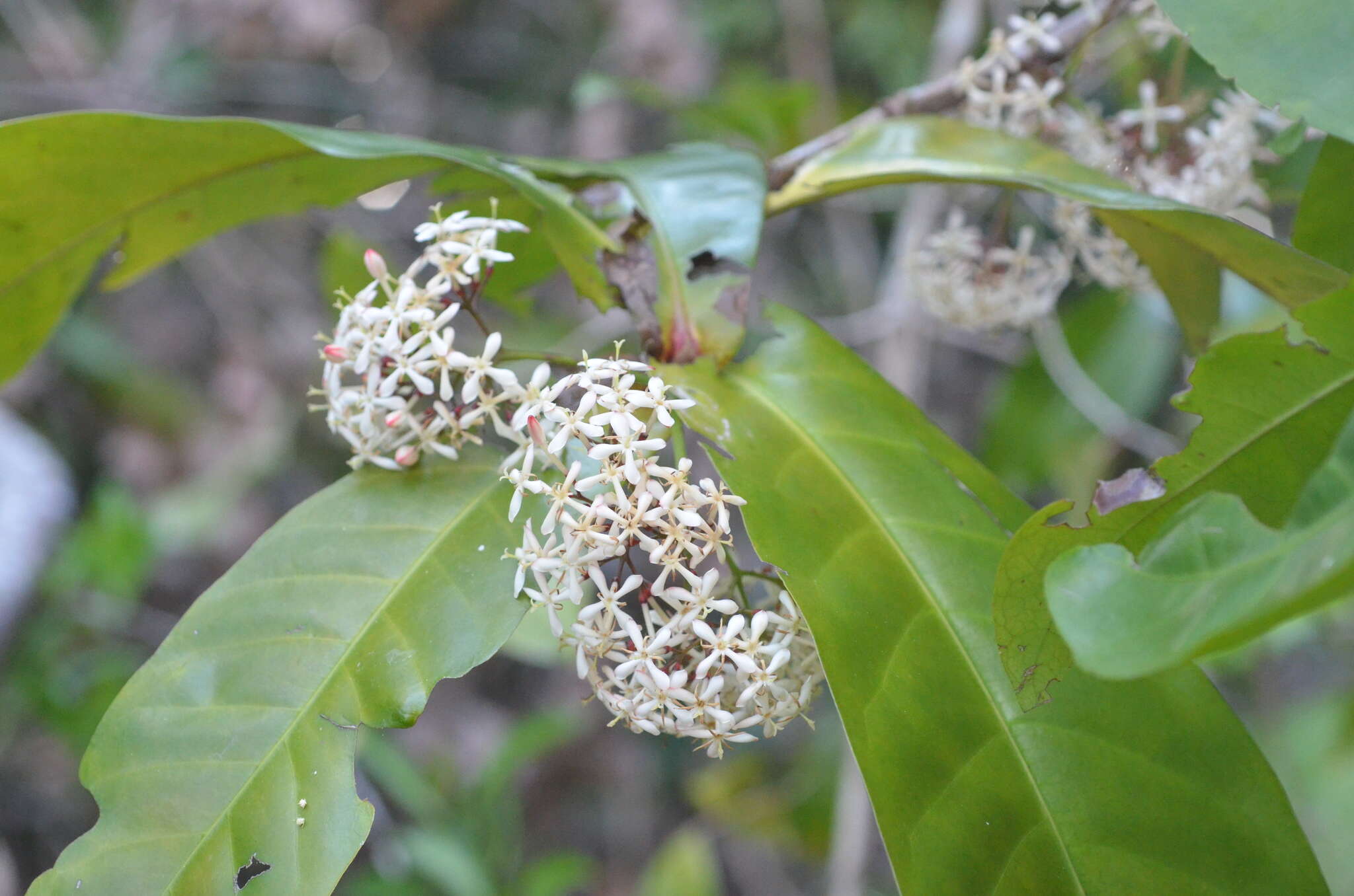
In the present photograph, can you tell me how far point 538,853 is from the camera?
3633mm

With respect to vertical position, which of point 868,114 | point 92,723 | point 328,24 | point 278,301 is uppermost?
point 868,114

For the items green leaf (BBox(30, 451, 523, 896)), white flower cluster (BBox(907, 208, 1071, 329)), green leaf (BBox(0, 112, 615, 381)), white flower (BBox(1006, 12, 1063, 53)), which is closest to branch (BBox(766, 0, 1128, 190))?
white flower (BBox(1006, 12, 1063, 53))

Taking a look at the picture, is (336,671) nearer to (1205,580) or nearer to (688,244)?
(688,244)

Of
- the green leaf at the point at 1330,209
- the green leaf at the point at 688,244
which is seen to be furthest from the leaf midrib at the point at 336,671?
the green leaf at the point at 1330,209

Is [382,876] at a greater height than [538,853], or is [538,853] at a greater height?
[382,876]

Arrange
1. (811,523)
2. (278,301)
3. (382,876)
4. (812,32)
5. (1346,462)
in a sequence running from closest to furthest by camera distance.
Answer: (1346,462) → (811,523) → (382,876) → (812,32) → (278,301)

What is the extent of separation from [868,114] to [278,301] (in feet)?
10.1

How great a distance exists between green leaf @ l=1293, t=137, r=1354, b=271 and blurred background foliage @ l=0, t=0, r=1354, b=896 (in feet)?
4.02

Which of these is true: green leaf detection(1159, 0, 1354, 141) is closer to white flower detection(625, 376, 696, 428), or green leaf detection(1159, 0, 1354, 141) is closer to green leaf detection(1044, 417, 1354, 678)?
green leaf detection(1044, 417, 1354, 678)

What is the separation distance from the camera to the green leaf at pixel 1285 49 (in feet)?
2.57

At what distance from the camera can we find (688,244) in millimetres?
1042

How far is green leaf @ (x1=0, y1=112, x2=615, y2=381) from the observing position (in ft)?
3.33

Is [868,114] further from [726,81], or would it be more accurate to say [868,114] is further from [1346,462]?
[726,81]

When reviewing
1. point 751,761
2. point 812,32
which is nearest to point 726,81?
point 812,32
